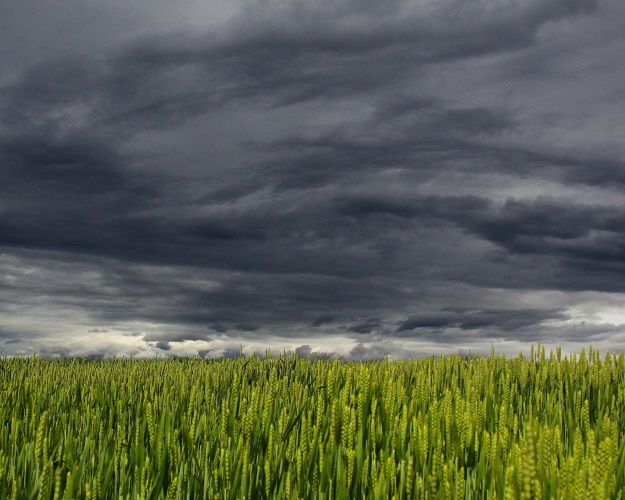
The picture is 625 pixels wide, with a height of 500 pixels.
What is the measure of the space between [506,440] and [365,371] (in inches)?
64.0

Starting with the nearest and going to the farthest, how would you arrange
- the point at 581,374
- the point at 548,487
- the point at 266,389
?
the point at 548,487, the point at 266,389, the point at 581,374

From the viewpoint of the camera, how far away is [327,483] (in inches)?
152

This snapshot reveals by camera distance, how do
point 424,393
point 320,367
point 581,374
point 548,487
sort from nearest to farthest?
point 548,487, point 424,393, point 581,374, point 320,367

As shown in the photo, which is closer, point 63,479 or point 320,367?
point 63,479

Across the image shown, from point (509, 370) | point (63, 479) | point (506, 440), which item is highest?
point (509, 370)

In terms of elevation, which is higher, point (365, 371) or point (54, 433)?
point (365, 371)

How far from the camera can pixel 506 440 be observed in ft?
16.2

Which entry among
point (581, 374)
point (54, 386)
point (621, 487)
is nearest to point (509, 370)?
point (581, 374)

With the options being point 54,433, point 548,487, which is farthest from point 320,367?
point 548,487

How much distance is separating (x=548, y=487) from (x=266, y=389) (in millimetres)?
6182

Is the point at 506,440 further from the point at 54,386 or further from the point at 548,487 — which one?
the point at 54,386

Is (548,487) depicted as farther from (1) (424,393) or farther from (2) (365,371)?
(1) (424,393)

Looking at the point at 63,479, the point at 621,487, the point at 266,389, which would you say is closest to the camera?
the point at 621,487

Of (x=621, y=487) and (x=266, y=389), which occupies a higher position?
(x=266, y=389)
